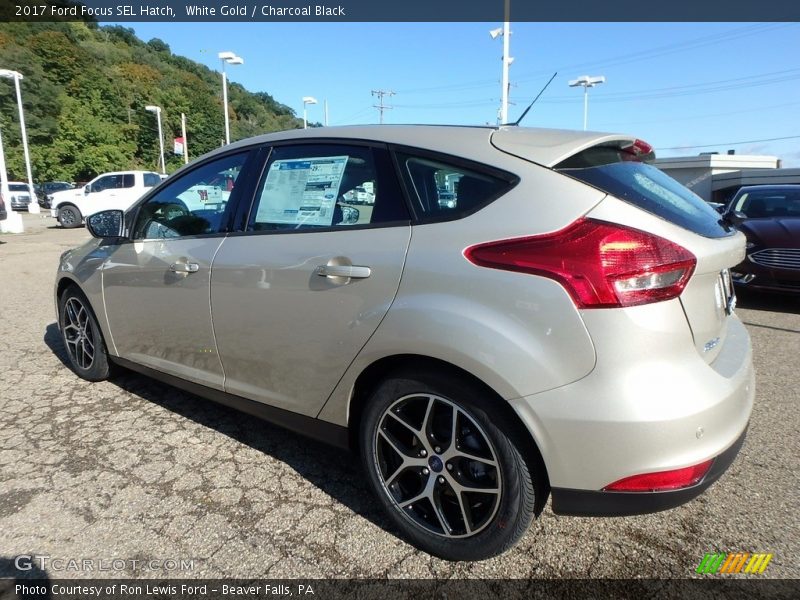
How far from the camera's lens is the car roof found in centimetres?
195

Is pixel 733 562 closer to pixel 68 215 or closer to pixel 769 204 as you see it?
pixel 769 204

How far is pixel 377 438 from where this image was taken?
220cm

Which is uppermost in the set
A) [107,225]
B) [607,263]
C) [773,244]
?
[107,225]

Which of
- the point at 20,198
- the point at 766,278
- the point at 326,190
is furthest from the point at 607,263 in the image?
the point at 20,198

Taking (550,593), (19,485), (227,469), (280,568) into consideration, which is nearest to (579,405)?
(550,593)

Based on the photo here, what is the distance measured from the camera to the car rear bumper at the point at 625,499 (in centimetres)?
172

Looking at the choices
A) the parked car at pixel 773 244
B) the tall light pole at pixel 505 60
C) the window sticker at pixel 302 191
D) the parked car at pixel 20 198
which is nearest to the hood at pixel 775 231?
the parked car at pixel 773 244

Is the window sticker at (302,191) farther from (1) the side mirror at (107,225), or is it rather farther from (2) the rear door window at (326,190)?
(1) the side mirror at (107,225)

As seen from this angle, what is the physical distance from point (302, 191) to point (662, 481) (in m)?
1.91

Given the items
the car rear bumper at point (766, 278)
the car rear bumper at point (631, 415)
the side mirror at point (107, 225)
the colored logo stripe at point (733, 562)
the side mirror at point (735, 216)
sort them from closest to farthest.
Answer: the car rear bumper at point (631, 415) < the colored logo stripe at point (733, 562) < the side mirror at point (107, 225) < the car rear bumper at point (766, 278) < the side mirror at point (735, 216)

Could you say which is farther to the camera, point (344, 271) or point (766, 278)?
point (766, 278)

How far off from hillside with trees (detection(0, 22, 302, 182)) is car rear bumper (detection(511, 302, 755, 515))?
60.3m

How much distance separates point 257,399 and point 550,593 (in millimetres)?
1570

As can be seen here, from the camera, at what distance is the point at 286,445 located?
3076 mm
